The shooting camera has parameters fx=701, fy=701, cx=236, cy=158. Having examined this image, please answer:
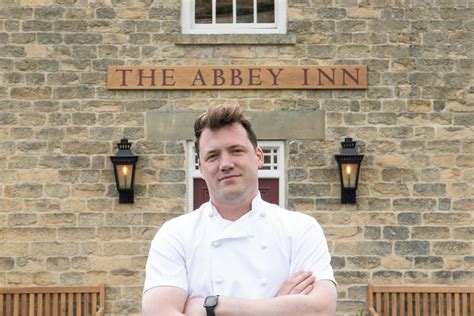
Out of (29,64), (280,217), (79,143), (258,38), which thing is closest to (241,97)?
(258,38)

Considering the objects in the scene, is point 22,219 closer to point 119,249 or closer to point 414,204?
point 119,249

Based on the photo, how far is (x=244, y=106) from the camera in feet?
26.5

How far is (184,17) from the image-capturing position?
8164mm

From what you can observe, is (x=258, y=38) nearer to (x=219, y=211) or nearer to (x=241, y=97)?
(x=241, y=97)

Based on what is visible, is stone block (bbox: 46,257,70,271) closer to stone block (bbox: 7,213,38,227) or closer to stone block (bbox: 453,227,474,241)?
stone block (bbox: 7,213,38,227)

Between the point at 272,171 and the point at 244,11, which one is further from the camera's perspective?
the point at 244,11

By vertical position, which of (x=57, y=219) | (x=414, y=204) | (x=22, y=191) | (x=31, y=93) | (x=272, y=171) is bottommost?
(x=57, y=219)

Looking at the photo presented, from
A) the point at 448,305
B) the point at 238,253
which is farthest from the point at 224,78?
the point at 238,253

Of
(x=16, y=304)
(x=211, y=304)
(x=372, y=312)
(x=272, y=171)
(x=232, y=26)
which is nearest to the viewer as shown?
(x=211, y=304)

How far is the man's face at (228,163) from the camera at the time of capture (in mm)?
2652

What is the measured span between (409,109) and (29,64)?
4384mm

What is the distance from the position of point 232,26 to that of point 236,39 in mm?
268

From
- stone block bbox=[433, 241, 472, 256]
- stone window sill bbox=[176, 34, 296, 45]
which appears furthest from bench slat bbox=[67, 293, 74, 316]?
stone block bbox=[433, 241, 472, 256]

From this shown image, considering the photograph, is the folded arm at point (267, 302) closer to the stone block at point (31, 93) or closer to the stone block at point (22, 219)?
the stone block at point (22, 219)
